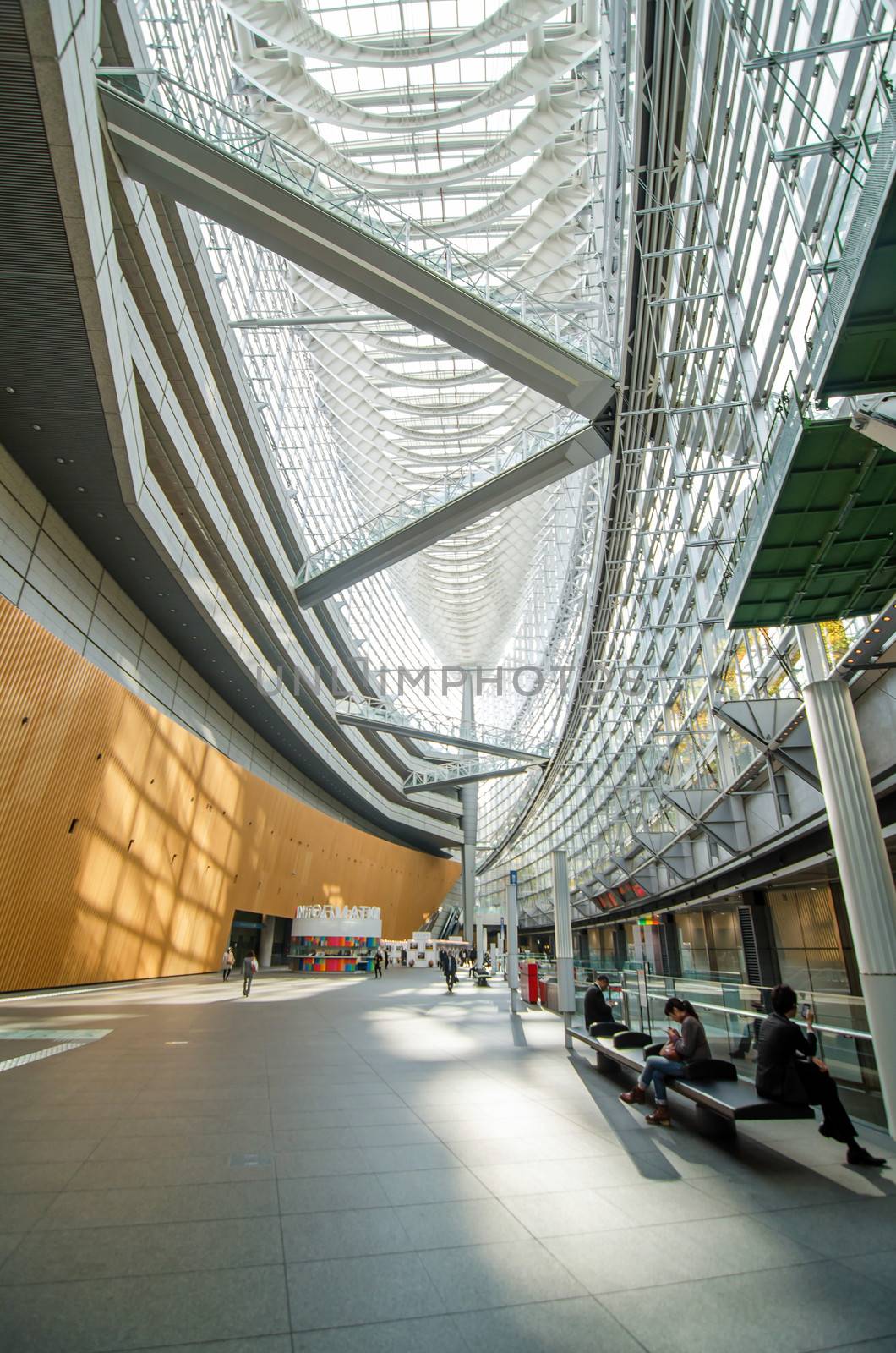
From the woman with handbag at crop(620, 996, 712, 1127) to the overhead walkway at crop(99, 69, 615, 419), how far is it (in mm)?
13818

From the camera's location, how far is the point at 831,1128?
4.92 m

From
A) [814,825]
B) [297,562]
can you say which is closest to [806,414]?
[814,825]

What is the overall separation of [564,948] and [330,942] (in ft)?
63.0

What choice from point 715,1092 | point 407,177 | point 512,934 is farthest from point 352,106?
point 715,1092

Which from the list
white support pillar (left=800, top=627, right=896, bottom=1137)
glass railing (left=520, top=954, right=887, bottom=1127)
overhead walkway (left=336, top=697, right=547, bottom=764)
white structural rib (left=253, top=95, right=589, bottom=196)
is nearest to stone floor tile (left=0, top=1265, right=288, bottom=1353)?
glass railing (left=520, top=954, right=887, bottom=1127)

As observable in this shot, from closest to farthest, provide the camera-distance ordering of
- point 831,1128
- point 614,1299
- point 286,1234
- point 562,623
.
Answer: point 614,1299 < point 286,1234 < point 831,1128 < point 562,623

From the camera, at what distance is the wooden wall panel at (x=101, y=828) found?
13766 mm

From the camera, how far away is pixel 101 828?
1694 centimetres

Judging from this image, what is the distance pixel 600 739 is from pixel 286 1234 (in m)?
35.7

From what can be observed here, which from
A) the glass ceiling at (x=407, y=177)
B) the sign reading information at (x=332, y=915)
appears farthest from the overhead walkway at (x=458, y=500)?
the sign reading information at (x=332, y=915)

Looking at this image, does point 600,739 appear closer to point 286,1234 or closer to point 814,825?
point 814,825

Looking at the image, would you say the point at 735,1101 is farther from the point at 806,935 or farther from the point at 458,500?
the point at 458,500

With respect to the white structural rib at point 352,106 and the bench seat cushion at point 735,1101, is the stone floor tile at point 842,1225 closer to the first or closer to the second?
the bench seat cushion at point 735,1101

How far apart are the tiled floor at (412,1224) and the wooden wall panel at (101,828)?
8169 mm
